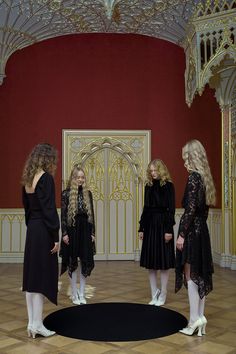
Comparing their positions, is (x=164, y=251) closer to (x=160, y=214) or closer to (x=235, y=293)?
(x=160, y=214)

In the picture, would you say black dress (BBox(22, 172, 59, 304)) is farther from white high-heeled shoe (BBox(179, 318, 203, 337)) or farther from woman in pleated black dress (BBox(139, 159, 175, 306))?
woman in pleated black dress (BBox(139, 159, 175, 306))

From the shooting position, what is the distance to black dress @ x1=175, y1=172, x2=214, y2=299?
371 centimetres

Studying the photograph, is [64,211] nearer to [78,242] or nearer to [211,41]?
[78,242]

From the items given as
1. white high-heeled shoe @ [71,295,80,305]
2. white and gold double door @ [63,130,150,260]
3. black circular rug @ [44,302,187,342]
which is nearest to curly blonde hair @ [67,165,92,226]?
white high-heeled shoe @ [71,295,80,305]

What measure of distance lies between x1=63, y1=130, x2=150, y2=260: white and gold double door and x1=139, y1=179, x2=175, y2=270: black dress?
3.93 m

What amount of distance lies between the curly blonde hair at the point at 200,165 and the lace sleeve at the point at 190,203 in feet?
0.23

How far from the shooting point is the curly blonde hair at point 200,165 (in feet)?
12.2

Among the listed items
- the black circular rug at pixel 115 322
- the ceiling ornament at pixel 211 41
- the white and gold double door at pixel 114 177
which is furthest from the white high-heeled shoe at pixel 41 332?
the white and gold double door at pixel 114 177

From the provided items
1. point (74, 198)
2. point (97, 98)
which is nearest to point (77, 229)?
point (74, 198)

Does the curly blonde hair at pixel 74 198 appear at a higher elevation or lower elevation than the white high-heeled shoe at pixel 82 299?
higher

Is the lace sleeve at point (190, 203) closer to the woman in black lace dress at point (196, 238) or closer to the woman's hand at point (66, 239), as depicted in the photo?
the woman in black lace dress at point (196, 238)

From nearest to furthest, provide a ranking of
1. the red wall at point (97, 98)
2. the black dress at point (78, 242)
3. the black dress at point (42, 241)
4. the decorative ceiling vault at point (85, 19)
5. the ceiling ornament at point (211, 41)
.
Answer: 1. the black dress at point (42, 241)
2. the black dress at point (78, 242)
3. the ceiling ornament at point (211, 41)
4. the decorative ceiling vault at point (85, 19)
5. the red wall at point (97, 98)

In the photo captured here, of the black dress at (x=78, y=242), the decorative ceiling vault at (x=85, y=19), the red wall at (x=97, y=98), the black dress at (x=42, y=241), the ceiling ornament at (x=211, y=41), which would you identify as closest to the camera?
the black dress at (x=42, y=241)

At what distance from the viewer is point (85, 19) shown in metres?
8.40
